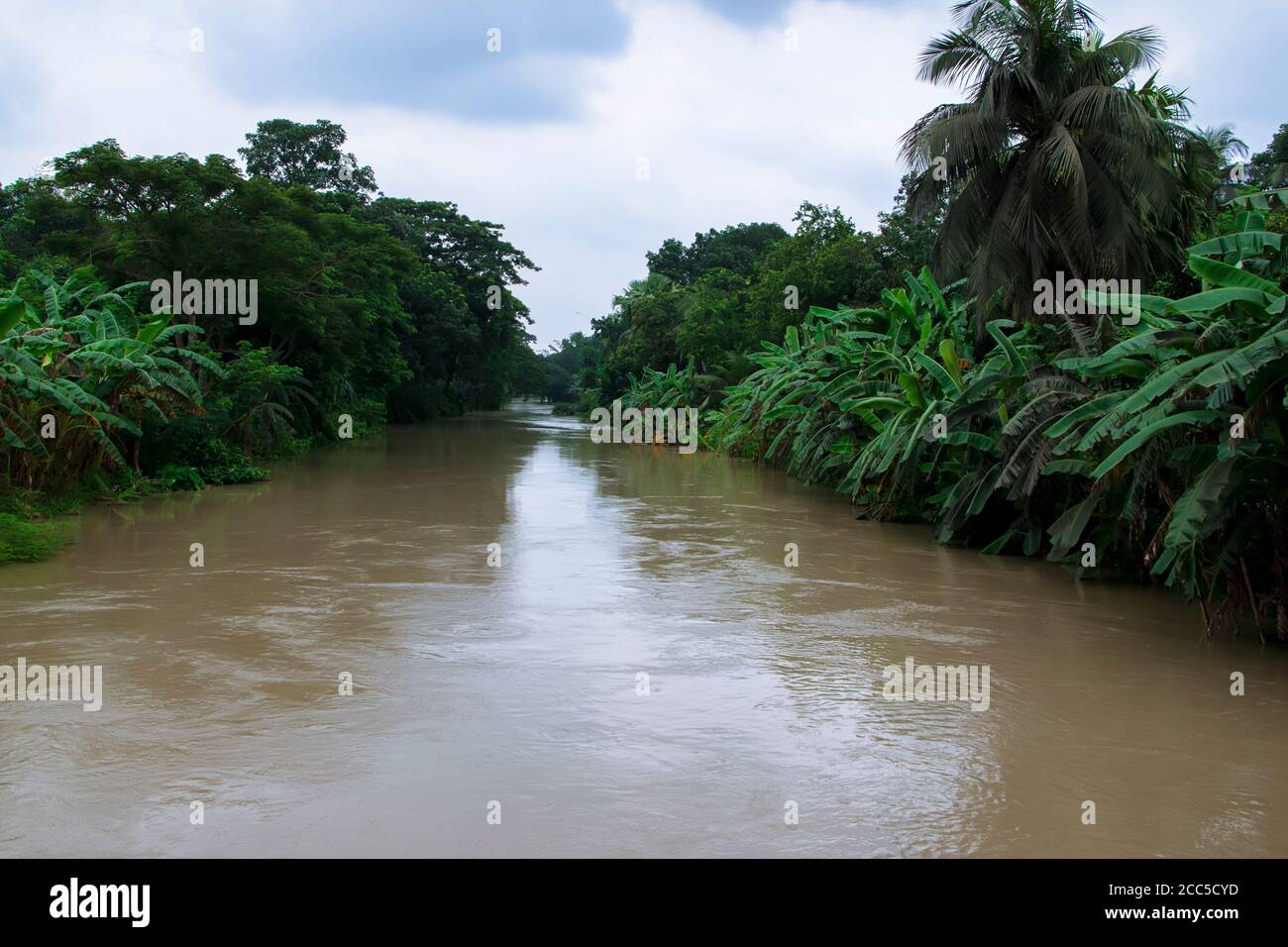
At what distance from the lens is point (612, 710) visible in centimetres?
621

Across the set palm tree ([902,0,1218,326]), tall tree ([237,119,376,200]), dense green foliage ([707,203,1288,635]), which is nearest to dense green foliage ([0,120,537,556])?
tall tree ([237,119,376,200])

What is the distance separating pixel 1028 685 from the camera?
6.96m

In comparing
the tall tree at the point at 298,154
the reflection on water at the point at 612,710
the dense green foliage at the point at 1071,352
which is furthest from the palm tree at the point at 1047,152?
the tall tree at the point at 298,154

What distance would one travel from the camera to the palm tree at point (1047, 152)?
14211 millimetres

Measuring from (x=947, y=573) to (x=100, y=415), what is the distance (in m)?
10.9

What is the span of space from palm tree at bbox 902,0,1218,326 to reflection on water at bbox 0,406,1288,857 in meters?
5.03

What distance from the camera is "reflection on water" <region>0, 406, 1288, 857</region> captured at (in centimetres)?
459

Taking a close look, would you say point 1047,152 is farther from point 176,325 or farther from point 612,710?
point 176,325

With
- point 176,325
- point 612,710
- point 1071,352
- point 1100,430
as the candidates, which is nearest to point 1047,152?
point 1071,352

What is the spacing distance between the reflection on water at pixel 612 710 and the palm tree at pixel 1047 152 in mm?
5027
